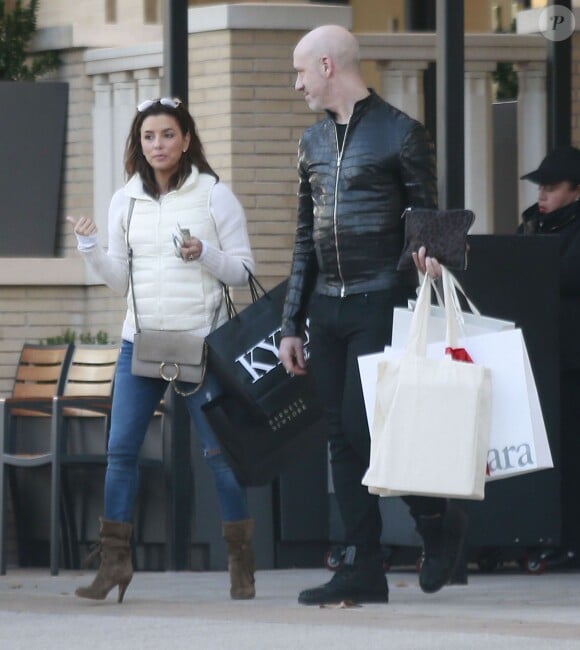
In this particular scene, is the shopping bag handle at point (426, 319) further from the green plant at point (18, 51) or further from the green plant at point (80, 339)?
the green plant at point (18, 51)

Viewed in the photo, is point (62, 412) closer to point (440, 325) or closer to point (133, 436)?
point (133, 436)

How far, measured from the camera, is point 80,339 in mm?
10430

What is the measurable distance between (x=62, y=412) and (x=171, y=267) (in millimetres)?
1905

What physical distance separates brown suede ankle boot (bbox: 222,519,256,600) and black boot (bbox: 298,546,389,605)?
0.44 m

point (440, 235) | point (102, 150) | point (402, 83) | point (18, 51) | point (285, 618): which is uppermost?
point (18, 51)

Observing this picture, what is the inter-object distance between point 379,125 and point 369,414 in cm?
95

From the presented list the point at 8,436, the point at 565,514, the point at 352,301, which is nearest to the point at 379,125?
the point at 352,301

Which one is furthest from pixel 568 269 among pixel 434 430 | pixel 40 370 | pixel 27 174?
pixel 27 174

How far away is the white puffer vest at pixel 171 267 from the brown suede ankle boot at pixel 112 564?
0.71 metres

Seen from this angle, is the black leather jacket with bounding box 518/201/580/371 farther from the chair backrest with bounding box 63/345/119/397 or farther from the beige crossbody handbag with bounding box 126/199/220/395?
the chair backrest with bounding box 63/345/119/397

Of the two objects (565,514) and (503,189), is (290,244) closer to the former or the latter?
(503,189)

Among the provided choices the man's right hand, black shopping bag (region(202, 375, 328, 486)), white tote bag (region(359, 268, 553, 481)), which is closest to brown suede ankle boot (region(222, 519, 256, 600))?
black shopping bag (region(202, 375, 328, 486))

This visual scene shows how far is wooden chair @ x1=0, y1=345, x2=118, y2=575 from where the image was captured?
9227mm

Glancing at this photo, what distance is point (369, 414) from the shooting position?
6867 mm
